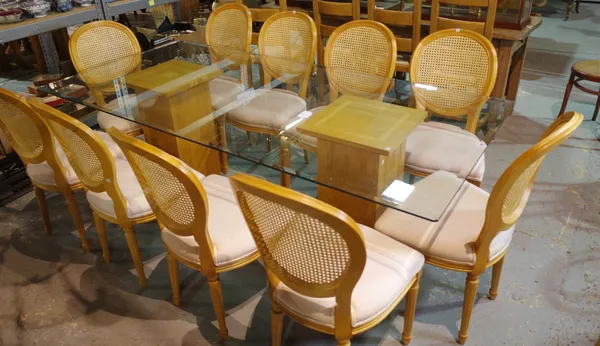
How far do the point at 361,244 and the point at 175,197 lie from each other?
0.67 m

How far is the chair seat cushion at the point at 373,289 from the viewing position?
1.35 metres

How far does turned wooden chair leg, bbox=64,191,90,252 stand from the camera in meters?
2.15

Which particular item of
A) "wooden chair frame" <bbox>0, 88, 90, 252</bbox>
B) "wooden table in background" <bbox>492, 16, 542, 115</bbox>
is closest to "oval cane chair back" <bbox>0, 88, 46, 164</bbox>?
"wooden chair frame" <bbox>0, 88, 90, 252</bbox>

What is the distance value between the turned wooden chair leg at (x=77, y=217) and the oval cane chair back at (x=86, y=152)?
0.32 meters

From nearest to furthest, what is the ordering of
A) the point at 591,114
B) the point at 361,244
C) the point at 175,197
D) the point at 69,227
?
the point at 361,244
the point at 175,197
the point at 69,227
the point at 591,114

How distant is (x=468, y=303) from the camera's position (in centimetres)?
165

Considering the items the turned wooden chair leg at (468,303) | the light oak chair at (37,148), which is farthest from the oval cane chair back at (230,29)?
the turned wooden chair leg at (468,303)

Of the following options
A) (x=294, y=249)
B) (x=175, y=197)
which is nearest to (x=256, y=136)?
(x=175, y=197)

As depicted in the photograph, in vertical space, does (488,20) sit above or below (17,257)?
above

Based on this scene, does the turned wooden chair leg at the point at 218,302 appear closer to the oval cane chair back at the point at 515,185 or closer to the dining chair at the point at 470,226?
the dining chair at the point at 470,226

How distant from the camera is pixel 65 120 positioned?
62.7 inches

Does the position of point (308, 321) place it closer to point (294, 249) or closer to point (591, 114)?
point (294, 249)

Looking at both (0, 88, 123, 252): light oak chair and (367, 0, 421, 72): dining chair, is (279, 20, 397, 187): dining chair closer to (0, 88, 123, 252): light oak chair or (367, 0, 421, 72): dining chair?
(367, 0, 421, 72): dining chair

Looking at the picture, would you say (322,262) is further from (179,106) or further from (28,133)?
(28,133)
